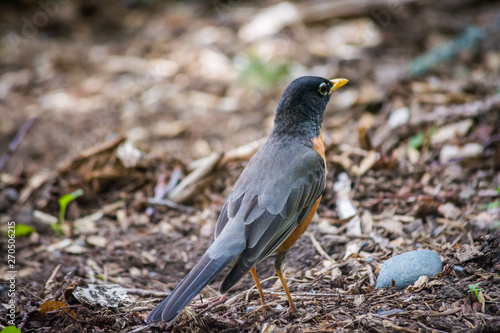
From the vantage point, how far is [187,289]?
3.27m

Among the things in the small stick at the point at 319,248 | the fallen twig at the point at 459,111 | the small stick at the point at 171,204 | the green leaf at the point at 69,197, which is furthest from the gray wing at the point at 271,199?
the fallen twig at the point at 459,111

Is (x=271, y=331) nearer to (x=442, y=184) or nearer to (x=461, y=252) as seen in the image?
(x=461, y=252)

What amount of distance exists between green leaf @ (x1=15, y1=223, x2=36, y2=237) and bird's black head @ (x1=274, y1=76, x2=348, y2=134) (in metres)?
3.00

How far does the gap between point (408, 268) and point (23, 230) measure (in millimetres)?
4078

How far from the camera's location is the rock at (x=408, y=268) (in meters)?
3.71

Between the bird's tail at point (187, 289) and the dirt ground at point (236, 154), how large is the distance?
16.1 inches

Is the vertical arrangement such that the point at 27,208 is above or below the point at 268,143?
below

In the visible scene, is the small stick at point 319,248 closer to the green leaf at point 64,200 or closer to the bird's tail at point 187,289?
the bird's tail at point 187,289

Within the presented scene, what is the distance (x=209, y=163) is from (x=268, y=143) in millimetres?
1474

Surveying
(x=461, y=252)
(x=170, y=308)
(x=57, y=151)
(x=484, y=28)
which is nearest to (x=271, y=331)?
(x=170, y=308)

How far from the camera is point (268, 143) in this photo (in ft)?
15.0

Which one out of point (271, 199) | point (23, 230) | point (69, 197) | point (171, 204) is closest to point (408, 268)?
point (271, 199)

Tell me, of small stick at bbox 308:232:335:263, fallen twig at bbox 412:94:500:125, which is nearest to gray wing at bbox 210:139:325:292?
small stick at bbox 308:232:335:263

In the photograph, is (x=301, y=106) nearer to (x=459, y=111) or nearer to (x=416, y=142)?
(x=416, y=142)
